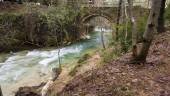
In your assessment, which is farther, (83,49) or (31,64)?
(83,49)

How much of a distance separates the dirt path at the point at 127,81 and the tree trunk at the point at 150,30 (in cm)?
28

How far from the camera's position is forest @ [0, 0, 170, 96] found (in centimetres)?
922

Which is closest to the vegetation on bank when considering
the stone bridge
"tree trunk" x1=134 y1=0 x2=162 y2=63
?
the stone bridge

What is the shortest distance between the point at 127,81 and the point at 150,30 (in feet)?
5.08

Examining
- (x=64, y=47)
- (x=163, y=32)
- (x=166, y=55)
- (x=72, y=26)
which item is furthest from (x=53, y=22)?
(x=166, y=55)

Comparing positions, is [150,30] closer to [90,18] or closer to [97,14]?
[97,14]

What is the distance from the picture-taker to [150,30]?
9406 mm

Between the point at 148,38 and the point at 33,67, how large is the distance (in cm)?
1530

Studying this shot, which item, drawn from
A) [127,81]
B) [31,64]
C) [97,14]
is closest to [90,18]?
[97,14]

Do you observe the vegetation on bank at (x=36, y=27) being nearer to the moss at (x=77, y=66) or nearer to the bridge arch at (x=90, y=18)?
the bridge arch at (x=90, y=18)

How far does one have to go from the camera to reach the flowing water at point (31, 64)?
19856mm

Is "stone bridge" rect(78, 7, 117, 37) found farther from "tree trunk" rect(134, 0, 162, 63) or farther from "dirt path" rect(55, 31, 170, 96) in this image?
"tree trunk" rect(134, 0, 162, 63)

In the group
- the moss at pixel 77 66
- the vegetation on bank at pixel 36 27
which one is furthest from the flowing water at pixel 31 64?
the moss at pixel 77 66

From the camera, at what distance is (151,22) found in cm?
924
